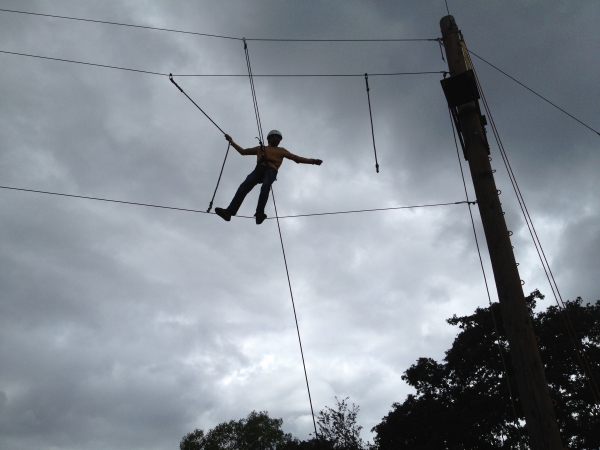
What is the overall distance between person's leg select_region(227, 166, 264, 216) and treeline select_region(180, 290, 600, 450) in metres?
14.4

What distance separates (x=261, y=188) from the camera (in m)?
6.18

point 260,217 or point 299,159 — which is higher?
point 299,159

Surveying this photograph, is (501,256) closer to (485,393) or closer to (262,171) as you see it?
(262,171)

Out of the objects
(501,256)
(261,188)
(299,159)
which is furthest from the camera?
(299,159)

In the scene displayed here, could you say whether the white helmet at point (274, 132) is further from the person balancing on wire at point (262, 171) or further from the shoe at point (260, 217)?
the shoe at point (260, 217)

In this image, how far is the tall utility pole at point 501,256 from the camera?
3652mm

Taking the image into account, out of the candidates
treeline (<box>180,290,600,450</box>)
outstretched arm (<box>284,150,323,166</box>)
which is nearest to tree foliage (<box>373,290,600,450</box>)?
treeline (<box>180,290,600,450</box>)

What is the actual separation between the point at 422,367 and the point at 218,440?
83.8ft

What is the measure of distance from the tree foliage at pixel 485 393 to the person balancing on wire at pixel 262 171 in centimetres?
1638

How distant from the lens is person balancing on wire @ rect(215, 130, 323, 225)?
20.1 feet

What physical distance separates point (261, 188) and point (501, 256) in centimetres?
313

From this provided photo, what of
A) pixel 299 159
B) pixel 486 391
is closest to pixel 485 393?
pixel 486 391

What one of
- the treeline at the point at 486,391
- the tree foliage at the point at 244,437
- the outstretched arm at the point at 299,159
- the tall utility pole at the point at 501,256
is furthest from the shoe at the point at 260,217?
the tree foliage at the point at 244,437

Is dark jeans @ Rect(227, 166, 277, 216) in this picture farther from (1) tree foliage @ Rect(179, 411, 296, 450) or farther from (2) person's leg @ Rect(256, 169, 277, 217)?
(1) tree foliage @ Rect(179, 411, 296, 450)
